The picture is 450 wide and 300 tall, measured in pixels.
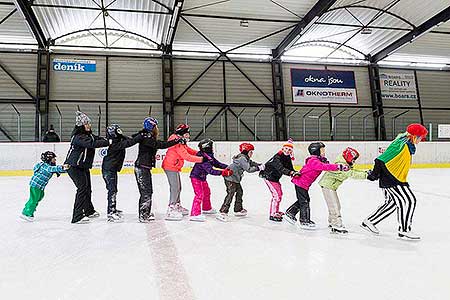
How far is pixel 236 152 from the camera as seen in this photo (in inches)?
459

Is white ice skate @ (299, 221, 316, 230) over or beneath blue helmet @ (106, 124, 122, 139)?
beneath

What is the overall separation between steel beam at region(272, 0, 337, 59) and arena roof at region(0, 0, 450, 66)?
0.03 meters

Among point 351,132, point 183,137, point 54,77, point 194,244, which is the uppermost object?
point 54,77

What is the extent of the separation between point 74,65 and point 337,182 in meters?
13.1

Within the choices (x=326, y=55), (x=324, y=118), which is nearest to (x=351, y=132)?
(x=324, y=118)

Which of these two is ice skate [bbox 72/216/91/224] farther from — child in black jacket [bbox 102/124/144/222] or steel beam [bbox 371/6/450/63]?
steel beam [bbox 371/6/450/63]

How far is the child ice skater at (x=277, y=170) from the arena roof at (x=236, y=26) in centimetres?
907

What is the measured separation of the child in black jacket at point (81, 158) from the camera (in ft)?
12.7

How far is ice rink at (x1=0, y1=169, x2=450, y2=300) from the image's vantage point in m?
2.06

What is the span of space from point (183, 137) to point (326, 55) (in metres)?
13.8

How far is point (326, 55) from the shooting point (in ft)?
53.0

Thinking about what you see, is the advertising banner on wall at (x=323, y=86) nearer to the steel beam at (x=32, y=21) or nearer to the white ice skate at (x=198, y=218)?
the steel beam at (x=32, y=21)

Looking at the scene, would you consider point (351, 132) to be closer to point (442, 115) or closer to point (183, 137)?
point (442, 115)

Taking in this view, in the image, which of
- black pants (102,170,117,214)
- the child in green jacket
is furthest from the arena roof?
the child in green jacket
